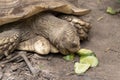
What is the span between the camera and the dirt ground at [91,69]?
2697mm

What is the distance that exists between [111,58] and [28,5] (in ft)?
3.02

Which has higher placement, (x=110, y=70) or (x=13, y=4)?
(x=13, y=4)

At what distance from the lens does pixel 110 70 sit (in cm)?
276

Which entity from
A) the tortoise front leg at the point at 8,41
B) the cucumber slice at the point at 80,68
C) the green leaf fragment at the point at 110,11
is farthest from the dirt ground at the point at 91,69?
the green leaf fragment at the point at 110,11

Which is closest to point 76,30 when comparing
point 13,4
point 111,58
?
point 111,58

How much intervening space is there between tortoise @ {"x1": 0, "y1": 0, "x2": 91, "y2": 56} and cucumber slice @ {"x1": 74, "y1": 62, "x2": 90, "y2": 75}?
19 cm

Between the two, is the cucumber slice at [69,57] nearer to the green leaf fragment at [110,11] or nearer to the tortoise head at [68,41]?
the tortoise head at [68,41]

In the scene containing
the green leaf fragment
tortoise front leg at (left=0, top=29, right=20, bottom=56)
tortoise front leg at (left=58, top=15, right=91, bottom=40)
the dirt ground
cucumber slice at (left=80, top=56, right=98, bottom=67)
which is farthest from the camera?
the green leaf fragment

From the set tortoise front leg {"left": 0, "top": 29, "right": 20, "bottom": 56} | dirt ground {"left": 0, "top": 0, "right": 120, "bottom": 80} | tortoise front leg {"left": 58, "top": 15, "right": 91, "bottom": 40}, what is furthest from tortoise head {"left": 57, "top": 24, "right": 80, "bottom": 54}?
tortoise front leg {"left": 0, "top": 29, "right": 20, "bottom": 56}

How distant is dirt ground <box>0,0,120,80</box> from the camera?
270 centimetres

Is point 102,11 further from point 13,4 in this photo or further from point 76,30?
point 13,4

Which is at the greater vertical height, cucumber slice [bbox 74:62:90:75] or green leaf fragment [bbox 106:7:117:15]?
green leaf fragment [bbox 106:7:117:15]

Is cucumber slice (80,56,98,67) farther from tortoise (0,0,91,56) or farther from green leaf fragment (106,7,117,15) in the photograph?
green leaf fragment (106,7,117,15)

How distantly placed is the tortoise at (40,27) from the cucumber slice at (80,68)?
19cm
